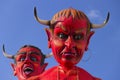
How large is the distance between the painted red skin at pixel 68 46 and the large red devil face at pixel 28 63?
8.39ft

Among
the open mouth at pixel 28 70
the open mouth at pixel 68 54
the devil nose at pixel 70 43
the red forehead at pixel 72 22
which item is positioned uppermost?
the red forehead at pixel 72 22

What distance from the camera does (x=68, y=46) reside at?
5766mm

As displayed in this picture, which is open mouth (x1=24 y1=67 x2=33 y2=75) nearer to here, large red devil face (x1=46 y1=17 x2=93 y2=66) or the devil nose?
large red devil face (x1=46 y1=17 x2=93 y2=66)

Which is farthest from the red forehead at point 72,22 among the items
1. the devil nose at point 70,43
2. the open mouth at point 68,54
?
the open mouth at point 68,54

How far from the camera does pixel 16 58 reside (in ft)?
29.7

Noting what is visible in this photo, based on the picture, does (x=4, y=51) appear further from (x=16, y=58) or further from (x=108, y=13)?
(x=108, y=13)

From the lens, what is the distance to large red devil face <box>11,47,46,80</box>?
863 cm

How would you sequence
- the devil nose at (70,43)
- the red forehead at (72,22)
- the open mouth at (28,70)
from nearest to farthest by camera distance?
the devil nose at (70,43) → the red forehead at (72,22) → the open mouth at (28,70)

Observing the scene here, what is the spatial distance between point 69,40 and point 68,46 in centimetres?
10

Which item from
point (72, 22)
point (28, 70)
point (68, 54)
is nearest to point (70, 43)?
point (68, 54)

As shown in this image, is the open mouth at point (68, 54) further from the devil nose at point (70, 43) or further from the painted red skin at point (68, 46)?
the devil nose at point (70, 43)

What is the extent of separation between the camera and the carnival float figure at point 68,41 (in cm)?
586

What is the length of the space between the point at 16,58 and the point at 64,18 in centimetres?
340

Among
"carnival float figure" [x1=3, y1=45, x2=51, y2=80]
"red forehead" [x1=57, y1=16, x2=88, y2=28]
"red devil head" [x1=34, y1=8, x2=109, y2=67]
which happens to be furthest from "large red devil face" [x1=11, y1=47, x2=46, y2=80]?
"red forehead" [x1=57, y1=16, x2=88, y2=28]
